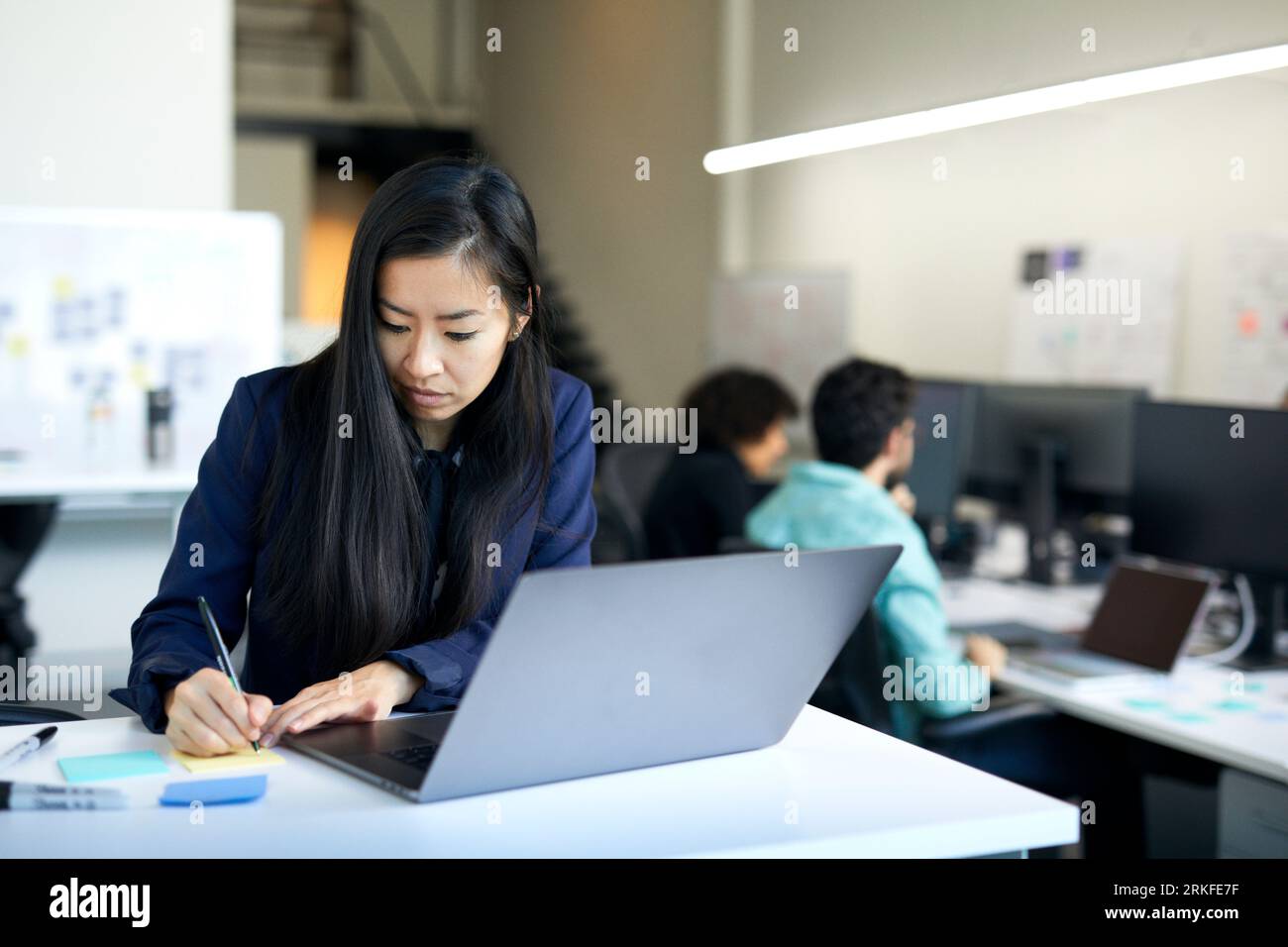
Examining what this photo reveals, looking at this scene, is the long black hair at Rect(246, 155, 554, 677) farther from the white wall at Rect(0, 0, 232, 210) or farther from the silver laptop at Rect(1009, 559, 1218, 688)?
the white wall at Rect(0, 0, 232, 210)

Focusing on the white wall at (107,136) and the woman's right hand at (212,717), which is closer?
the woman's right hand at (212,717)

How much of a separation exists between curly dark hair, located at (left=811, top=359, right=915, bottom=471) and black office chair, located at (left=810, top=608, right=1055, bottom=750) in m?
0.42

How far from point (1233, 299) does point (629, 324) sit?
156 inches

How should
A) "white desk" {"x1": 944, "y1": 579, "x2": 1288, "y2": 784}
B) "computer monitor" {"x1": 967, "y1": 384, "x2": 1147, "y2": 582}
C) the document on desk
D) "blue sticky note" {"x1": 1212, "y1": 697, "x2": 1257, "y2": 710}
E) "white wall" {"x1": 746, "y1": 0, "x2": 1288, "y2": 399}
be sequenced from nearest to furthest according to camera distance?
"white desk" {"x1": 944, "y1": 579, "x2": 1288, "y2": 784}, "blue sticky note" {"x1": 1212, "y1": 697, "x2": 1257, "y2": 710}, the document on desk, "computer monitor" {"x1": 967, "y1": 384, "x2": 1147, "y2": 582}, "white wall" {"x1": 746, "y1": 0, "x2": 1288, "y2": 399}

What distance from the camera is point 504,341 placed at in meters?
1.61

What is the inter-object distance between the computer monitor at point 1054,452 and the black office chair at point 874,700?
118cm

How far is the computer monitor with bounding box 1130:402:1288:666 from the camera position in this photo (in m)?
2.75

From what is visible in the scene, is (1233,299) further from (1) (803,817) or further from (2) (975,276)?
(1) (803,817)

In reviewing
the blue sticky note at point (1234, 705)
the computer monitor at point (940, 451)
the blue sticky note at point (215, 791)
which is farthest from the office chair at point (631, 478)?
the blue sticky note at point (215, 791)

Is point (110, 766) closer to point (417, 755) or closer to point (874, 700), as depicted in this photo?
point (417, 755)

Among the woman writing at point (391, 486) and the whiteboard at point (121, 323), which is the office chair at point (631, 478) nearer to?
the whiteboard at point (121, 323)

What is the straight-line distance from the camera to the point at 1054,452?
12.4 feet

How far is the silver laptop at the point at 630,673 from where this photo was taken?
109 centimetres

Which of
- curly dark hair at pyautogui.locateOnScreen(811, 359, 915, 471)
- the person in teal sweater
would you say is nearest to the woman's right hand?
the person in teal sweater
